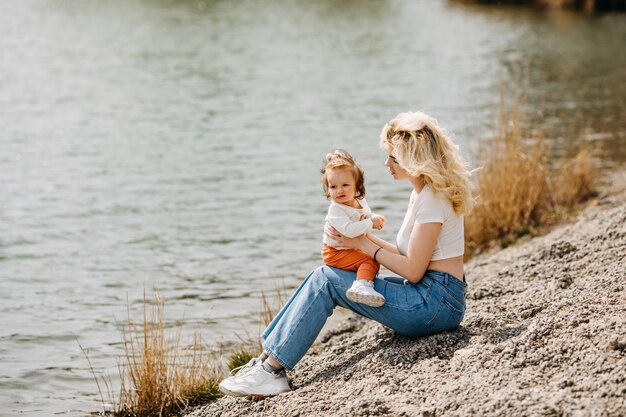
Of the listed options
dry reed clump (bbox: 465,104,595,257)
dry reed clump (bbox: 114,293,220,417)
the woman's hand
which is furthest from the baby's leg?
dry reed clump (bbox: 465,104,595,257)

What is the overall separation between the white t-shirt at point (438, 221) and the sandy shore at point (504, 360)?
1.69ft

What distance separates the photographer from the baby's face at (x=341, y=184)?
4961 mm

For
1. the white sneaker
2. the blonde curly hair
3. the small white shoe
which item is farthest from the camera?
the white sneaker

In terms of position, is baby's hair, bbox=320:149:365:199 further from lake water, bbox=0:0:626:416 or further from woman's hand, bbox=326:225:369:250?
lake water, bbox=0:0:626:416

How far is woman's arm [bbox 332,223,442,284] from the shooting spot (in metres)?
4.89

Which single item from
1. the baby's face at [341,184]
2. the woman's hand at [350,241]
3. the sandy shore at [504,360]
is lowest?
the sandy shore at [504,360]

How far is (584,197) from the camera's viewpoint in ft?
33.7

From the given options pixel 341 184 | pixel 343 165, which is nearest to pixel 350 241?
pixel 341 184

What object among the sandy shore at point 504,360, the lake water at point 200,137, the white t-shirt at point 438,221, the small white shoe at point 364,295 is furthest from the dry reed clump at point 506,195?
the small white shoe at point 364,295

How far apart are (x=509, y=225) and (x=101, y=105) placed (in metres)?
11.2

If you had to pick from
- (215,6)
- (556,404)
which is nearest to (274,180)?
(556,404)

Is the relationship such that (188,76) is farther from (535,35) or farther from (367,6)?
(367,6)

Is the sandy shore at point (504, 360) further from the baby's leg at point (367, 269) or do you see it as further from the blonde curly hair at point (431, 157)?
the blonde curly hair at point (431, 157)

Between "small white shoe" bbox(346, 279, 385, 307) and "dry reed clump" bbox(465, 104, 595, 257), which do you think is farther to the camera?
"dry reed clump" bbox(465, 104, 595, 257)
